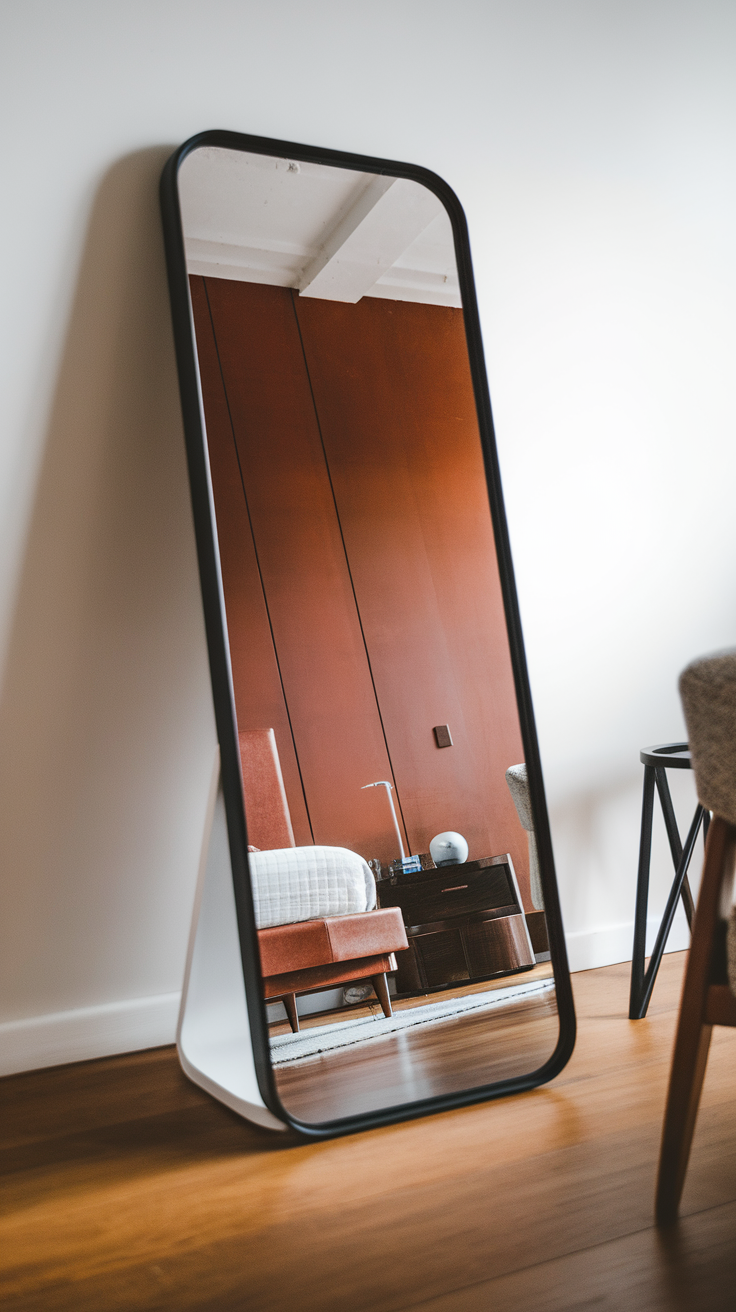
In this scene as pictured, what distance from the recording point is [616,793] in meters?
2.36

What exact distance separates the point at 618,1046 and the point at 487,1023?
267mm

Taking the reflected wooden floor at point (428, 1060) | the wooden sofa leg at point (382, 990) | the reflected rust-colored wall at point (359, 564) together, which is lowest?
the reflected wooden floor at point (428, 1060)

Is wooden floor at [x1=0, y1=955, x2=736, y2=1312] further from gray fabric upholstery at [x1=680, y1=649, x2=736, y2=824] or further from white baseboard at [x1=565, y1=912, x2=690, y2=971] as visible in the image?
white baseboard at [x1=565, y1=912, x2=690, y2=971]

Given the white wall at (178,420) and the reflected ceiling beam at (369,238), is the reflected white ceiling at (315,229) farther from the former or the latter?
the white wall at (178,420)

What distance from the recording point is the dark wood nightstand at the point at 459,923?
164 centimetres

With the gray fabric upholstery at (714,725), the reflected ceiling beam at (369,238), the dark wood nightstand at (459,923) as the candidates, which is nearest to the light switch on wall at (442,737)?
the dark wood nightstand at (459,923)

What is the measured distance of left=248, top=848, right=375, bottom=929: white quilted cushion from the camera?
5.17 ft

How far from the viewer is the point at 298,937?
1600 millimetres

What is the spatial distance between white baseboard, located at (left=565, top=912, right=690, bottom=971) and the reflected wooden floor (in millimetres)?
592

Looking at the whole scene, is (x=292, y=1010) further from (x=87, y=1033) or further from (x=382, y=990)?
(x=87, y=1033)

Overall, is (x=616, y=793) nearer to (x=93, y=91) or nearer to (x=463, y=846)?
(x=463, y=846)

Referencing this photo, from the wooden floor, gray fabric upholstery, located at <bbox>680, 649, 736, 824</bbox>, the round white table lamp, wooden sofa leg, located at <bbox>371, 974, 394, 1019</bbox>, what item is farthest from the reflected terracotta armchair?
gray fabric upholstery, located at <bbox>680, 649, 736, 824</bbox>

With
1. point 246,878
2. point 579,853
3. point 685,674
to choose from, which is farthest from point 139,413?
point 579,853

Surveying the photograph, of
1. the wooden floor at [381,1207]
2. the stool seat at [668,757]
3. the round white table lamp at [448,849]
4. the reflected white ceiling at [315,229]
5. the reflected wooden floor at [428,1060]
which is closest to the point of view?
the wooden floor at [381,1207]
